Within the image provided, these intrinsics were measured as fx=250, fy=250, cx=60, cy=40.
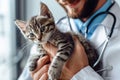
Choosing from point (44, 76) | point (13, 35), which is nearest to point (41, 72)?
point (44, 76)

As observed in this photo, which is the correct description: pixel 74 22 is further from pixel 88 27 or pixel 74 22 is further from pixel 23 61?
pixel 23 61

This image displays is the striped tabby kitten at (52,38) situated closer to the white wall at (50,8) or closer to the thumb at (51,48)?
the thumb at (51,48)

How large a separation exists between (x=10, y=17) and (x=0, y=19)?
0.07 m

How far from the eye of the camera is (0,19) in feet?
5.49

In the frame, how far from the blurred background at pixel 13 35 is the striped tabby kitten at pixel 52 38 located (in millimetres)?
747

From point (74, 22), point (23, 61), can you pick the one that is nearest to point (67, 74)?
point (74, 22)

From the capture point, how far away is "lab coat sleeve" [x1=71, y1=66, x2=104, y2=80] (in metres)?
0.82

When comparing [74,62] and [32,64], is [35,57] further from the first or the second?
[74,62]

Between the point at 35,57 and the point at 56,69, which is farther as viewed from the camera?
the point at 35,57

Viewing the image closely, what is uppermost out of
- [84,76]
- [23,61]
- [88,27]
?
[88,27]

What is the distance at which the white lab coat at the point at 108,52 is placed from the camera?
824 mm

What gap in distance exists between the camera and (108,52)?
0.85 metres

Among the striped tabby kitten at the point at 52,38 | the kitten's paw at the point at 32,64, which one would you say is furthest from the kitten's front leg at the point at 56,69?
the kitten's paw at the point at 32,64

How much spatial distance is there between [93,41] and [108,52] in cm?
8
